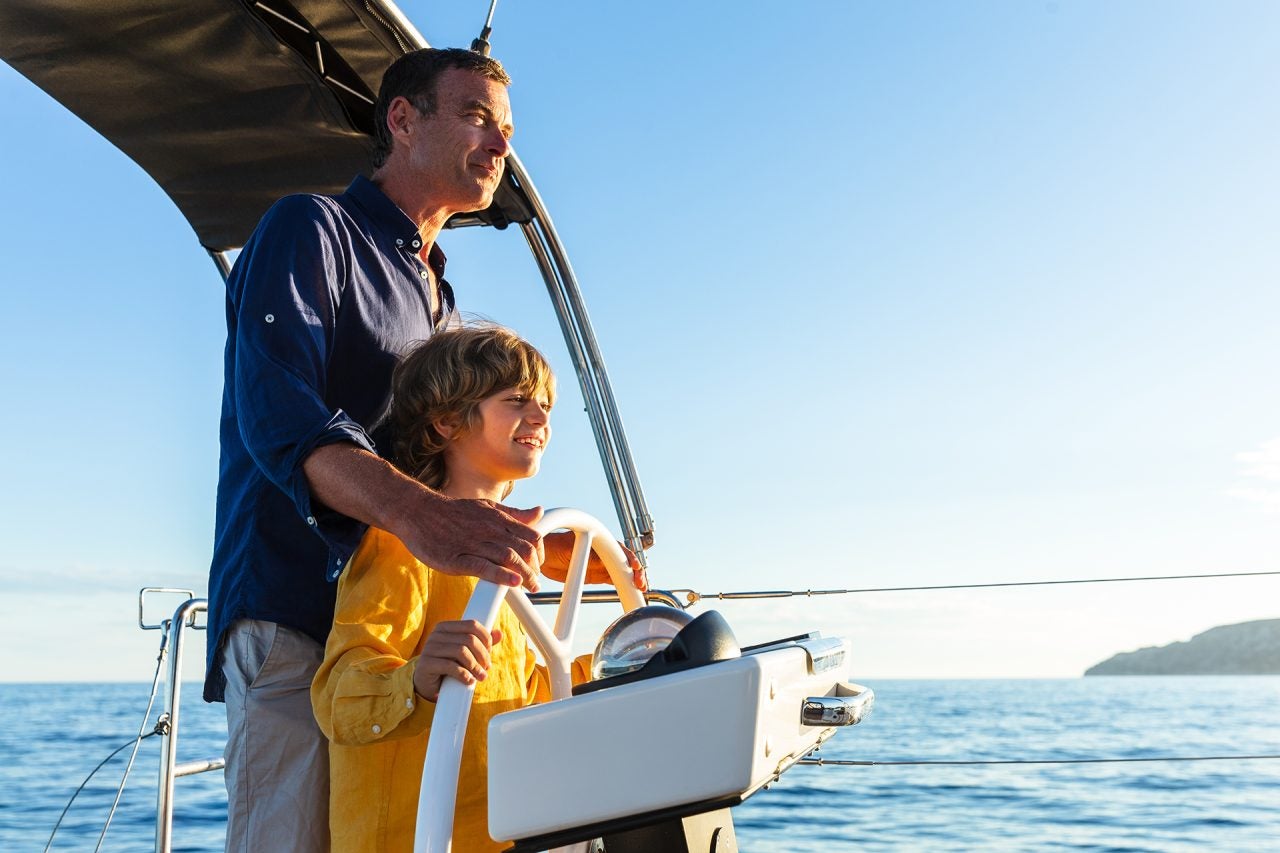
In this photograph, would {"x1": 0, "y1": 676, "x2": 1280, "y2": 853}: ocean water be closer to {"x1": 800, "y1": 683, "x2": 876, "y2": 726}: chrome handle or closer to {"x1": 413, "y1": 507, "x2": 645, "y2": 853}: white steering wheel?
{"x1": 413, "y1": 507, "x2": 645, "y2": 853}: white steering wheel

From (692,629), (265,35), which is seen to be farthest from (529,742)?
(265,35)

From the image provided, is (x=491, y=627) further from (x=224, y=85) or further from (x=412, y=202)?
(x=224, y=85)

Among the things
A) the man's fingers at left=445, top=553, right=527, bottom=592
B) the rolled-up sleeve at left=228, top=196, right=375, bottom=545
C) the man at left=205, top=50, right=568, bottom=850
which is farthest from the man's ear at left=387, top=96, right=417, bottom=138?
the man's fingers at left=445, top=553, right=527, bottom=592

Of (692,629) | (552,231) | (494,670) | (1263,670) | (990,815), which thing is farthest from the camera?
(1263,670)

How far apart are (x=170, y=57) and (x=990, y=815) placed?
34.4 ft

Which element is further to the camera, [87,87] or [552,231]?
[552,231]

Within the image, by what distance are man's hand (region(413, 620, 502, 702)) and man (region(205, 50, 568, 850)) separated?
55 millimetres

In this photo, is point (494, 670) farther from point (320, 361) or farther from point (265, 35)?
point (265, 35)

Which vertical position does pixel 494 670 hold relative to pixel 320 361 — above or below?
below

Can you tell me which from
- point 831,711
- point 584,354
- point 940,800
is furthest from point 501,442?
point 940,800

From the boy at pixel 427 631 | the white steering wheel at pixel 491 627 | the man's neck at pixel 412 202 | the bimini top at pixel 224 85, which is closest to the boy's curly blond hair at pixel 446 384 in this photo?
the boy at pixel 427 631

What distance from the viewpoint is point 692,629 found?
942 millimetres

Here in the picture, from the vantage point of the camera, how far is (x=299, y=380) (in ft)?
4.14

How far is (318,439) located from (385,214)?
0.59 metres
